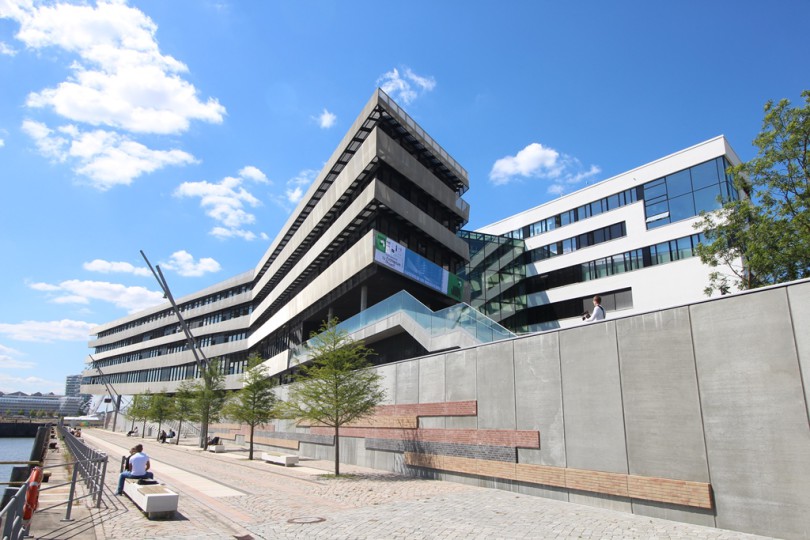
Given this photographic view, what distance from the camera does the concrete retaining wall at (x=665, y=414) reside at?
30.2ft

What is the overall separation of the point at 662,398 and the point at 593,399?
182 cm

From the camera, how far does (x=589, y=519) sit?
10.7 metres

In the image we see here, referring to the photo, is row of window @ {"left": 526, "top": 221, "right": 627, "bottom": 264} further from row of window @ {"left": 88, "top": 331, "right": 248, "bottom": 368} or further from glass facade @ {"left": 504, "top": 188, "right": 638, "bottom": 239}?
row of window @ {"left": 88, "top": 331, "right": 248, "bottom": 368}

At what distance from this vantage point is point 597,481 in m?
12.2

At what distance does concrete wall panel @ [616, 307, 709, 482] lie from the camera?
10.5m

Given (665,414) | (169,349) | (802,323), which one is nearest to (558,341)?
(665,414)

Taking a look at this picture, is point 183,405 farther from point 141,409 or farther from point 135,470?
point 135,470

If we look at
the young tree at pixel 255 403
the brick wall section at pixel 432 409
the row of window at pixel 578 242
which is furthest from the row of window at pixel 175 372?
the brick wall section at pixel 432 409

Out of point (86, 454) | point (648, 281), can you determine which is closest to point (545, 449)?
point (86, 454)

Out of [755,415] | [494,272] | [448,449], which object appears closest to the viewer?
[755,415]

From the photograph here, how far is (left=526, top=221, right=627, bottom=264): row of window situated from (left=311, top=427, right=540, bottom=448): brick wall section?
24.7 m

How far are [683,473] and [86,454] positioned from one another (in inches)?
632

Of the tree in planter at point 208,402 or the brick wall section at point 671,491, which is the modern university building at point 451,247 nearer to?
the tree in planter at point 208,402

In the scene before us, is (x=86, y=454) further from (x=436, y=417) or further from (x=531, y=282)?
(x=531, y=282)
